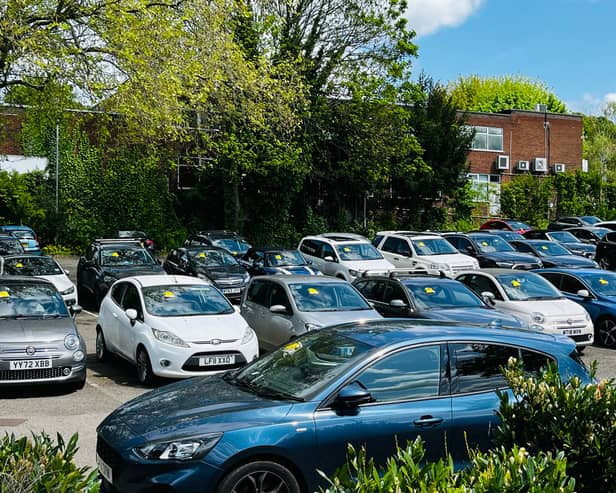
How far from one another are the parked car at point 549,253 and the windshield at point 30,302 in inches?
628

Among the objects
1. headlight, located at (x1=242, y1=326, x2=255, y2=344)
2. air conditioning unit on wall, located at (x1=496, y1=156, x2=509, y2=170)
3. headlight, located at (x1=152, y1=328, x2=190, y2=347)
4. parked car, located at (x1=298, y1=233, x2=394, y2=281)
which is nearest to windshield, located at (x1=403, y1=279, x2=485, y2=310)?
headlight, located at (x1=242, y1=326, x2=255, y2=344)

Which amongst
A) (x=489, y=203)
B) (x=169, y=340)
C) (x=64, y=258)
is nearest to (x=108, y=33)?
(x=169, y=340)

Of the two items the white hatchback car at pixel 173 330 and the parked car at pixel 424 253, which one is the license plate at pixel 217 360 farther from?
the parked car at pixel 424 253

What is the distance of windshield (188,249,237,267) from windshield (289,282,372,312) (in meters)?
8.17

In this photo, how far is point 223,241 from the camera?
26.8m

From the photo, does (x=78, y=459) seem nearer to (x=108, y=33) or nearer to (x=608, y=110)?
(x=108, y=33)

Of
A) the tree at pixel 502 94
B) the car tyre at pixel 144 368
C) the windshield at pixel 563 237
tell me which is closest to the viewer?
the car tyre at pixel 144 368

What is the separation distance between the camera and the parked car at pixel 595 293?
1580 cm

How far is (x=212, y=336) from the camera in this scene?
11.3 meters

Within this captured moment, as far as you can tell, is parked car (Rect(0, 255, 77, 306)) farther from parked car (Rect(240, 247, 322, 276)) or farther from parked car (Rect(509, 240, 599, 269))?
parked car (Rect(509, 240, 599, 269))

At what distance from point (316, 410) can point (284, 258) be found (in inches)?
639

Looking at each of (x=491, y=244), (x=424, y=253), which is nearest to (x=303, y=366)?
(x=424, y=253)

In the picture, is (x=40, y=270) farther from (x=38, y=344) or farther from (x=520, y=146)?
(x=520, y=146)

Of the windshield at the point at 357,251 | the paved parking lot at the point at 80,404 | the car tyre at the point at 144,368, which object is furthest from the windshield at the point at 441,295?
the windshield at the point at 357,251
